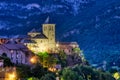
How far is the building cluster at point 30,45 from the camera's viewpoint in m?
82.4

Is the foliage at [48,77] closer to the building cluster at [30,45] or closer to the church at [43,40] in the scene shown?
the building cluster at [30,45]

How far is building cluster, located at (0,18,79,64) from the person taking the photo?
8244 centimetres

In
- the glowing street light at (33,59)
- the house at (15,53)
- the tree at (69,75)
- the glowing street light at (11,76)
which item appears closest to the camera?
the glowing street light at (11,76)

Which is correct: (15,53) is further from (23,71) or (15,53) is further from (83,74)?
(23,71)

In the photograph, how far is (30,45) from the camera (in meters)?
102

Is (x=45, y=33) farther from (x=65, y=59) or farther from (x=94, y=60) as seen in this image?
(x=94, y=60)

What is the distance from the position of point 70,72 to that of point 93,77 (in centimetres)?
580

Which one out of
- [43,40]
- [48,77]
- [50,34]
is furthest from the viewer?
[50,34]

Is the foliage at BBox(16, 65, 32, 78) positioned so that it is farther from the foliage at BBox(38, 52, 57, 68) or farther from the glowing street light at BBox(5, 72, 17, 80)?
the foliage at BBox(38, 52, 57, 68)

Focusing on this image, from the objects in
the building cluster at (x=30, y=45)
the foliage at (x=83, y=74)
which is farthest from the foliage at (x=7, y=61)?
the foliage at (x=83, y=74)

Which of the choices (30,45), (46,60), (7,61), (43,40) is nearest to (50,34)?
(43,40)

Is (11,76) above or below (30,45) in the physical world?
below

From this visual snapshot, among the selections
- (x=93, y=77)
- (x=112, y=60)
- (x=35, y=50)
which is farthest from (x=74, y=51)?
(x=112, y=60)

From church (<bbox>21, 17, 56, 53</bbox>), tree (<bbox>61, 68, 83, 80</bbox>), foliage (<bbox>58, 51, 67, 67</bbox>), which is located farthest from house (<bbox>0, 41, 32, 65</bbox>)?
church (<bbox>21, 17, 56, 53</bbox>)
